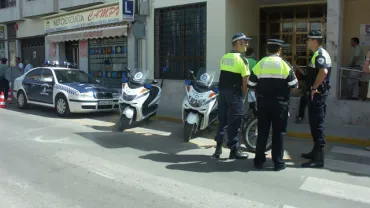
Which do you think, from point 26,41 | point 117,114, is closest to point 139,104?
point 117,114

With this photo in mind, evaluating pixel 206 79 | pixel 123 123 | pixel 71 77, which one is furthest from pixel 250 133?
pixel 71 77

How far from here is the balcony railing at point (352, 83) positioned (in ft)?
29.0

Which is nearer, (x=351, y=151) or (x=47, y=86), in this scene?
(x=351, y=151)

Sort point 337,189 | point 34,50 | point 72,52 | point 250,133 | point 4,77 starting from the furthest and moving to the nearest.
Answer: point 34,50 < point 72,52 < point 4,77 < point 250,133 < point 337,189

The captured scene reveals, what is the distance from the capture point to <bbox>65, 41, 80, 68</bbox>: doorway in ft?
58.0

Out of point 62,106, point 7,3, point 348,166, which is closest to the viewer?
point 348,166

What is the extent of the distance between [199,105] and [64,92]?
482 centimetres

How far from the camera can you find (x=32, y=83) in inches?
A: 464

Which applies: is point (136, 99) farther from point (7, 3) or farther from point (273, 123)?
point (7, 3)

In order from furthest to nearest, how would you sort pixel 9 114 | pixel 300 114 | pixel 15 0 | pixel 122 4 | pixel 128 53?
pixel 15 0 < pixel 128 53 < pixel 122 4 < pixel 9 114 < pixel 300 114

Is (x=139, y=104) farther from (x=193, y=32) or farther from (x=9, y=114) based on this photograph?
(x=9, y=114)

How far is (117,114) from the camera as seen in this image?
1150 centimetres

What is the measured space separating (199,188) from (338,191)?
181cm

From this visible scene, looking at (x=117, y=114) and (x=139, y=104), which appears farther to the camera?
(x=117, y=114)
